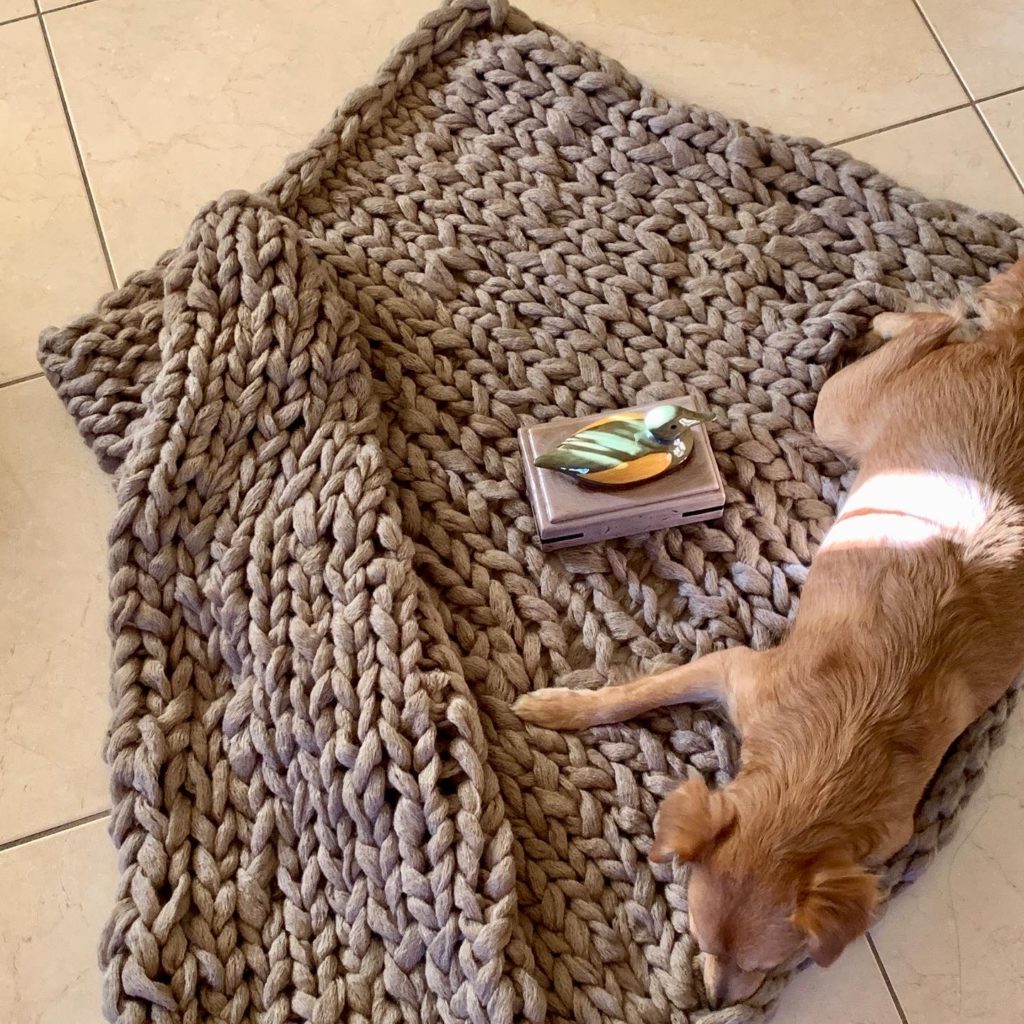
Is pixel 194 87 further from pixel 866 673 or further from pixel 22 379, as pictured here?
pixel 866 673

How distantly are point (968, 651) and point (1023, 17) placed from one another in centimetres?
98

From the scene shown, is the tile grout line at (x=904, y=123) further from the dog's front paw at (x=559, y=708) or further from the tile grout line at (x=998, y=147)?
the dog's front paw at (x=559, y=708)

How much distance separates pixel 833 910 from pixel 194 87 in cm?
125

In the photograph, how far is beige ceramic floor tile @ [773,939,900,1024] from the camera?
3.36ft

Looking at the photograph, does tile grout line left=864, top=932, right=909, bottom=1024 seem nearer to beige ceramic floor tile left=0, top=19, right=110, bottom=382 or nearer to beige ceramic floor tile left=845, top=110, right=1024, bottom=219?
beige ceramic floor tile left=845, top=110, right=1024, bottom=219

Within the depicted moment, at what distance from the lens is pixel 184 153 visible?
1.39 m

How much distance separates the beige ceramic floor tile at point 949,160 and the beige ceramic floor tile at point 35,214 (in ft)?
3.26

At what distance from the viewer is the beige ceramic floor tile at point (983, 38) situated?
4.66 feet

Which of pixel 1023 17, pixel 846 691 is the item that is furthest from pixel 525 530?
pixel 1023 17

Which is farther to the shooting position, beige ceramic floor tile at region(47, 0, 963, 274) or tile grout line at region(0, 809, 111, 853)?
beige ceramic floor tile at region(47, 0, 963, 274)

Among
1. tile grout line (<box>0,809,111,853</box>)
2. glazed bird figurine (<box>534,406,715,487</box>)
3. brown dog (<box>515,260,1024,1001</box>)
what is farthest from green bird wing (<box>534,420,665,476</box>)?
tile grout line (<box>0,809,111,853</box>)

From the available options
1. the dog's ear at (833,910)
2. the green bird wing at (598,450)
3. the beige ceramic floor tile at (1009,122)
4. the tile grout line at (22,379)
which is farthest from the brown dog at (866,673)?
the tile grout line at (22,379)

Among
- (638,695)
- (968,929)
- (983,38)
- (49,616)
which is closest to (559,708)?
(638,695)

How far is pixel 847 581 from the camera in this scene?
1015 millimetres
